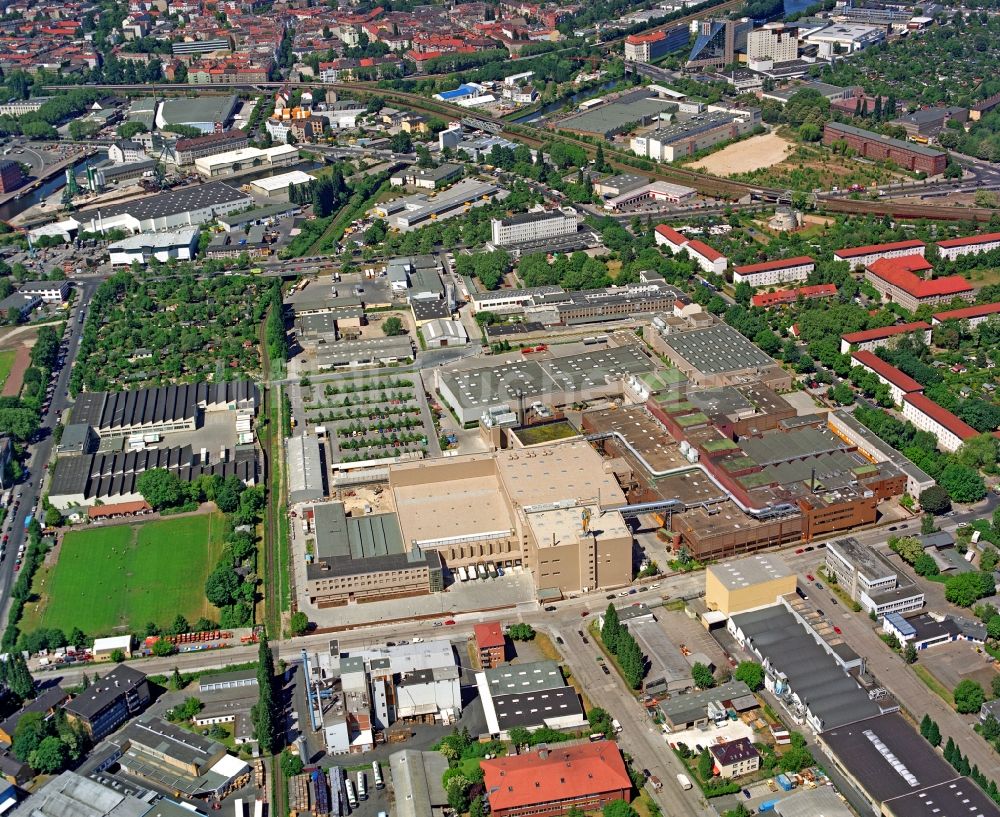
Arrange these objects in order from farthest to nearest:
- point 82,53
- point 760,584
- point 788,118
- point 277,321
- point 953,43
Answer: point 82,53, point 953,43, point 788,118, point 277,321, point 760,584

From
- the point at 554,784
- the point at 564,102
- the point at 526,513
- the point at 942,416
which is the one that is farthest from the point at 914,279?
the point at 564,102

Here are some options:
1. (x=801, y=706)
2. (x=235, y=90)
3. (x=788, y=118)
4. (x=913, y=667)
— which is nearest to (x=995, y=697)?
(x=913, y=667)

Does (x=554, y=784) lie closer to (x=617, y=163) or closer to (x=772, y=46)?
(x=617, y=163)

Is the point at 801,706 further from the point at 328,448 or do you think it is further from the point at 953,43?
the point at 953,43

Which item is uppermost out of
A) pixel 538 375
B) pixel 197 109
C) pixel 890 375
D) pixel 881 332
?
pixel 197 109

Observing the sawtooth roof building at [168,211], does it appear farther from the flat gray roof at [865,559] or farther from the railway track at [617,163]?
the flat gray roof at [865,559]

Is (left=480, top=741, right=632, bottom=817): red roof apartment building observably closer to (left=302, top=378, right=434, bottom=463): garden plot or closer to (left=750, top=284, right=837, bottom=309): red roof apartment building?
(left=302, top=378, right=434, bottom=463): garden plot
